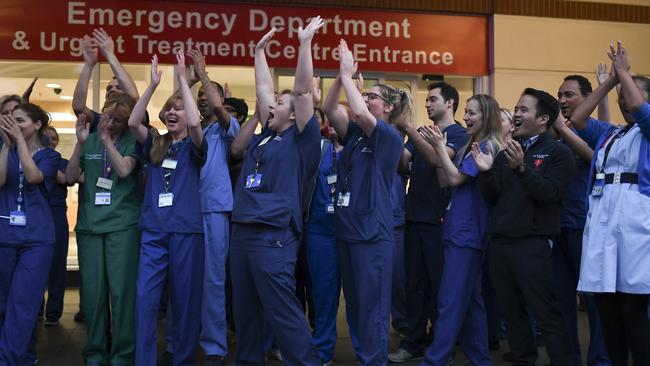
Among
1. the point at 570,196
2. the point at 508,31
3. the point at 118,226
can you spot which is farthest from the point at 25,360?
the point at 508,31

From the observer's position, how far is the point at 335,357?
5816 millimetres

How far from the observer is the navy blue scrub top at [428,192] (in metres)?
5.61

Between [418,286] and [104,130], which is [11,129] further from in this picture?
[418,286]

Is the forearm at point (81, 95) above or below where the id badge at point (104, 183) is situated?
above

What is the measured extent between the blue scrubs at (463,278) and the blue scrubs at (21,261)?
2751 millimetres

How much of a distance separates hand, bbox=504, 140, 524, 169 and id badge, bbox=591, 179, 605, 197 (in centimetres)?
48

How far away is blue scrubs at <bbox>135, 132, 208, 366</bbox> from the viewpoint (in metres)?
5.02

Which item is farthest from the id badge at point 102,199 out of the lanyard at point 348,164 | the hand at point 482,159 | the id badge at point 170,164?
the hand at point 482,159

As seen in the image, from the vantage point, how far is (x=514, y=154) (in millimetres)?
4617

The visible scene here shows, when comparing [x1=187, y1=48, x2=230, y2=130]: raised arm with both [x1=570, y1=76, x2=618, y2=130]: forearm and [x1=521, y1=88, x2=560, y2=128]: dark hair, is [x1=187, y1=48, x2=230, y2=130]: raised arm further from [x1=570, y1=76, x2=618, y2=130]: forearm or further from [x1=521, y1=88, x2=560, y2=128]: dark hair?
[x1=570, y1=76, x2=618, y2=130]: forearm

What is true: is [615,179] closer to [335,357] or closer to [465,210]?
[465,210]

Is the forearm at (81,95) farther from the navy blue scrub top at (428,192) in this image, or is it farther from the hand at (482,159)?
the hand at (482,159)

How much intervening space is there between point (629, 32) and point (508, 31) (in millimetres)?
1760

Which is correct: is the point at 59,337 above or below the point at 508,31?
below
